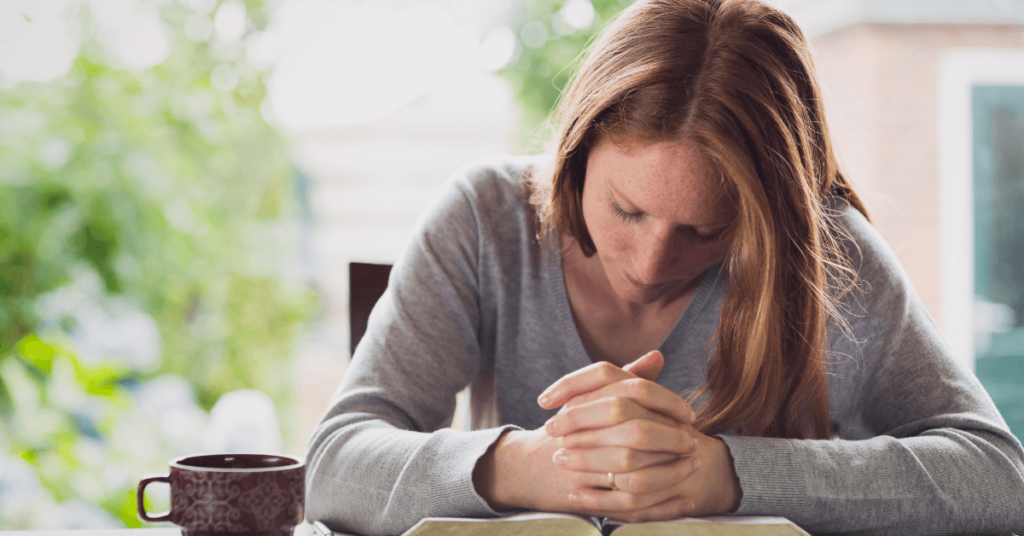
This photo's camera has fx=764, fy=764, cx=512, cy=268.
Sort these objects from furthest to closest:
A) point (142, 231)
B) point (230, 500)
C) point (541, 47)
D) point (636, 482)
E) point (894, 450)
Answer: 1. point (541, 47)
2. point (142, 231)
3. point (894, 450)
4. point (636, 482)
5. point (230, 500)

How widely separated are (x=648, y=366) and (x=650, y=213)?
17 centimetres

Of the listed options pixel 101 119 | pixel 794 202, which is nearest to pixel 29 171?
pixel 101 119

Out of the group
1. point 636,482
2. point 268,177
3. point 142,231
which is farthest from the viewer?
point 268,177

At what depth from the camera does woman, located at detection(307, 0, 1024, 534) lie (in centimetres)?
76

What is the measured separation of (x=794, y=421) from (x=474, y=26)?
106 inches

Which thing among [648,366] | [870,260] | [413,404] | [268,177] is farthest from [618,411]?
[268,177]

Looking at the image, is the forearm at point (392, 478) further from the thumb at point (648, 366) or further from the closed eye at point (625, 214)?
the closed eye at point (625, 214)

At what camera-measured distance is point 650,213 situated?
2.84 feet

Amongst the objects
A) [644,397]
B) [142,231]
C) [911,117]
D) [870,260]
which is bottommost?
[644,397]

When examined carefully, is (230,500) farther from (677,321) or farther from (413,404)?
(677,321)

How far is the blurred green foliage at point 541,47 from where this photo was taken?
3686mm

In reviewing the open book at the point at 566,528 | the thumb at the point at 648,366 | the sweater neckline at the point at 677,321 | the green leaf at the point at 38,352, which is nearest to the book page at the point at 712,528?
the open book at the point at 566,528

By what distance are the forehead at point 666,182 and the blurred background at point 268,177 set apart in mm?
303

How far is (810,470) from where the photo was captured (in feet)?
2.54
